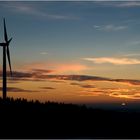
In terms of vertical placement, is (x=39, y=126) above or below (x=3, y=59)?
below

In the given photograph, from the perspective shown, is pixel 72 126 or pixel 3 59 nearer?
pixel 72 126

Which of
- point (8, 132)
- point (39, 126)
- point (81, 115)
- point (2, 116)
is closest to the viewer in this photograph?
point (8, 132)

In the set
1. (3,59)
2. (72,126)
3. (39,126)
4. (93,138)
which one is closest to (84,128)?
(72,126)

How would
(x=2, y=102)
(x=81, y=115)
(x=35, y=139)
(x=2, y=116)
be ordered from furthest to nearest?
(x=2, y=102) → (x=81, y=115) → (x=2, y=116) → (x=35, y=139)

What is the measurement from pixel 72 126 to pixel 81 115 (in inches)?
518

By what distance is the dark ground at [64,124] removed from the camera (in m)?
58.2

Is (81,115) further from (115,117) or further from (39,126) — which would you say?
(39,126)

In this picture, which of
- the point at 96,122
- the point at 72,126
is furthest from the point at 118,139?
the point at 96,122

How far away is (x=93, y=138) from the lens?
53.7 metres

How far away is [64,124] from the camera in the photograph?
6738 cm

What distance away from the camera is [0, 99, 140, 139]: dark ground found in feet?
191

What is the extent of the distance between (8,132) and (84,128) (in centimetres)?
1222

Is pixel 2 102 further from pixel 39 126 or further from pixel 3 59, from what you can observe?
pixel 39 126

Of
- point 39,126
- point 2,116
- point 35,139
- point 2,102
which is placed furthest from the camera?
point 2,102
